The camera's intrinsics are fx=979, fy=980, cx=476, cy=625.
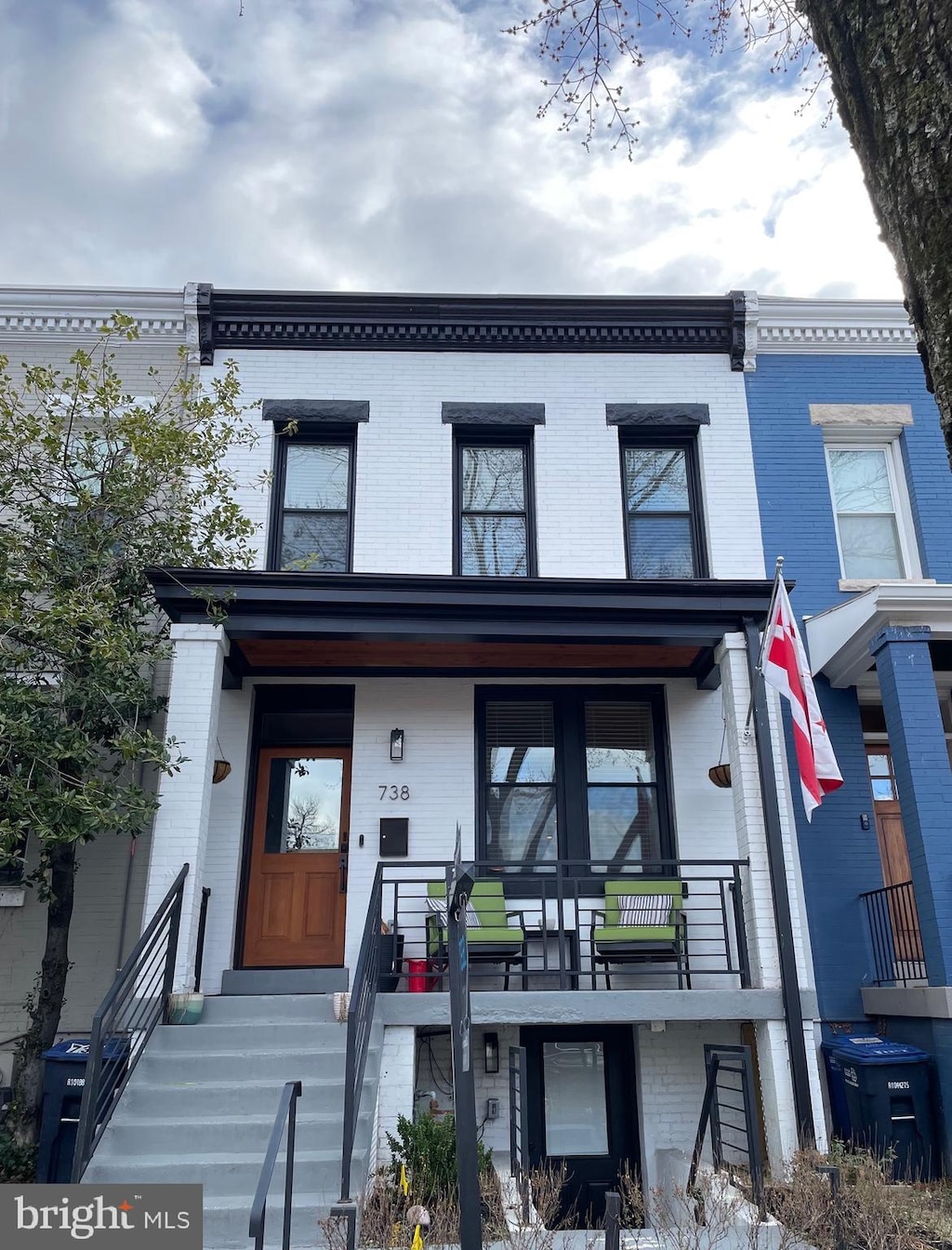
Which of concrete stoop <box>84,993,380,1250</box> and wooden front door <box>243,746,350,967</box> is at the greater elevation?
wooden front door <box>243,746,350,967</box>

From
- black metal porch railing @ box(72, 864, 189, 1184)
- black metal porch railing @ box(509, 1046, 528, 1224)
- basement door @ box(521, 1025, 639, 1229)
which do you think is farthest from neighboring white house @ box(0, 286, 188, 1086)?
black metal porch railing @ box(509, 1046, 528, 1224)

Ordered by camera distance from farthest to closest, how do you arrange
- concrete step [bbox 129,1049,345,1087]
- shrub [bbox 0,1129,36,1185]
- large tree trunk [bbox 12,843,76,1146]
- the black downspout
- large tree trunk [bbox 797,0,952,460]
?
large tree trunk [bbox 12,843,76,1146], the black downspout, shrub [bbox 0,1129,36,1185], concrete step [bbox 129,1049,345,1087], large tree trunk [bbox 797,0,952,460]

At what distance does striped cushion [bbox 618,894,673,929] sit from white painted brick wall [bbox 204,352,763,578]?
9.97 ft

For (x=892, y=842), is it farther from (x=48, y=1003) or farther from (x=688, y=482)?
(x=48, y=1003)

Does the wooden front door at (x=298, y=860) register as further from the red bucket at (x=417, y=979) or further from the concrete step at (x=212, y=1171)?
the concrete step at (x=212, y=1171)

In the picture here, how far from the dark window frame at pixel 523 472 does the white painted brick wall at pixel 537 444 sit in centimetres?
14

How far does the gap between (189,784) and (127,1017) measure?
1690mm

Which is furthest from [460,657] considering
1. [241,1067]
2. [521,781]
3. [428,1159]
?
[428,1159]

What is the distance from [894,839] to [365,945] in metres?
5.49

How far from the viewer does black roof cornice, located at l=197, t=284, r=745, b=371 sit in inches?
403

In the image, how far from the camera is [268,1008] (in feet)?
23.9

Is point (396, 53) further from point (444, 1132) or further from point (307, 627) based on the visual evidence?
point (444, 1132)

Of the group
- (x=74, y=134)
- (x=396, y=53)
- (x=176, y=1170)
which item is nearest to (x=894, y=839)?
(x=176, y=1170)

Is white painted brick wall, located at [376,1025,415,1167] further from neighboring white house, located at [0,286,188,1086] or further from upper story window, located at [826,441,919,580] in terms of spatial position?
upper story window, located at [826,441,919,580]
